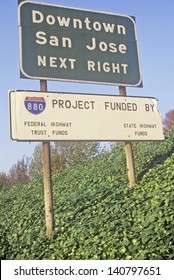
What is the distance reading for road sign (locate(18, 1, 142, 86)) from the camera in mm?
10125

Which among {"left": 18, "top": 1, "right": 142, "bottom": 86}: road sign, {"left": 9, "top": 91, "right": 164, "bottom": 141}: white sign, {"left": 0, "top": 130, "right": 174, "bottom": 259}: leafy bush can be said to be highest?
{"left": 18, "top": 1, "right": 142, "bottom": 86}: road sign

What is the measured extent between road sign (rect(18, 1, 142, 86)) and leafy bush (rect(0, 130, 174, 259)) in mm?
2903

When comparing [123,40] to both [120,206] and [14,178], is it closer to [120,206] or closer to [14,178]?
[120,206]

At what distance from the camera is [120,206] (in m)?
8.95

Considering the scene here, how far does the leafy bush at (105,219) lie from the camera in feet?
22.8

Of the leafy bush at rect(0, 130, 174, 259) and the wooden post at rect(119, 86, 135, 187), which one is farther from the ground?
the wooden post at rect(119, 86, 135, 187)

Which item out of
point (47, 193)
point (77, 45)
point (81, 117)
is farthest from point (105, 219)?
point (77, 45)

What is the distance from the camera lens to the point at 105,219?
8.57m

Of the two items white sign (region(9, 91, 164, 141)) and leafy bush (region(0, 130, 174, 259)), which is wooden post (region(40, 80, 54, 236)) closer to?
leafy bush (region(0, 130, 174, 259))

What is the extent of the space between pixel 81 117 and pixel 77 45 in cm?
206

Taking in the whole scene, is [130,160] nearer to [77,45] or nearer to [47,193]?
[47,193]

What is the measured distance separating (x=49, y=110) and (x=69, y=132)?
722mm

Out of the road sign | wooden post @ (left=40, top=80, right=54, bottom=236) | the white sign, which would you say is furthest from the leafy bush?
the road sign
